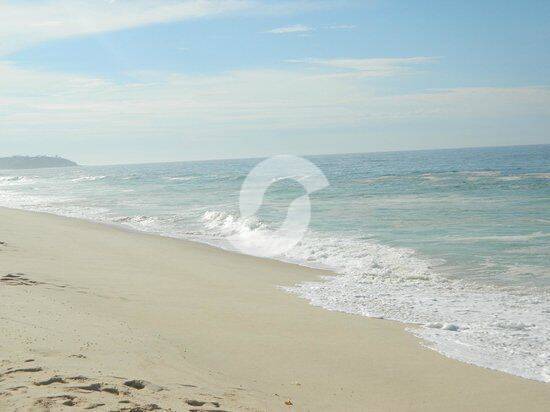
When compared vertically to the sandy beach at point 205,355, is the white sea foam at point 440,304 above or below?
below

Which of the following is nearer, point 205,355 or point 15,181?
point 205,355

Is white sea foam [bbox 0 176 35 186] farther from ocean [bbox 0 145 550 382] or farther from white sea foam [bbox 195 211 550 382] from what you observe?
white sea foam [bbox 195 211 550 382]

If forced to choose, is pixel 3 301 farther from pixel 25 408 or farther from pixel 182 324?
pixel 25 408

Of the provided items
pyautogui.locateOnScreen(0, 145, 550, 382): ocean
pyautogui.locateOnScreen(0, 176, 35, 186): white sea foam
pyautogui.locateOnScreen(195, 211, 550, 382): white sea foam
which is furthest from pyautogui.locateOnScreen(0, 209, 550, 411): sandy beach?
pyautogui.locateOnScreen(0, 176, 35, 186): white sea foam

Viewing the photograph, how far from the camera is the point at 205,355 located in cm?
598

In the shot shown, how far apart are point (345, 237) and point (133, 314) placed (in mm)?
10350

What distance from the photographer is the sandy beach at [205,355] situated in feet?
14.6

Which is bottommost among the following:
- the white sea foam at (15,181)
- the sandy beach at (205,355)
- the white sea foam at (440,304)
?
the white sea foam at (440,304)

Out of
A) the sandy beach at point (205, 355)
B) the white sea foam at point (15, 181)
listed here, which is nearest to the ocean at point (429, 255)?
the sandy beach at point (205, 355)

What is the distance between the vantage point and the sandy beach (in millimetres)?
4449

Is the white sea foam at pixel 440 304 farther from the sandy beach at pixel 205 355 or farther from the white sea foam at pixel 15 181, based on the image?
the white sea foam at pixel 15 181

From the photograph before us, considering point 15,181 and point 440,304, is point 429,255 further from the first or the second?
point 15,181

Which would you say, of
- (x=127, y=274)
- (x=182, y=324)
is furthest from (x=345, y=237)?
(x=182, y=324)

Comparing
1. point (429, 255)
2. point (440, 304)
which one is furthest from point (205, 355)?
point (429, 255)
